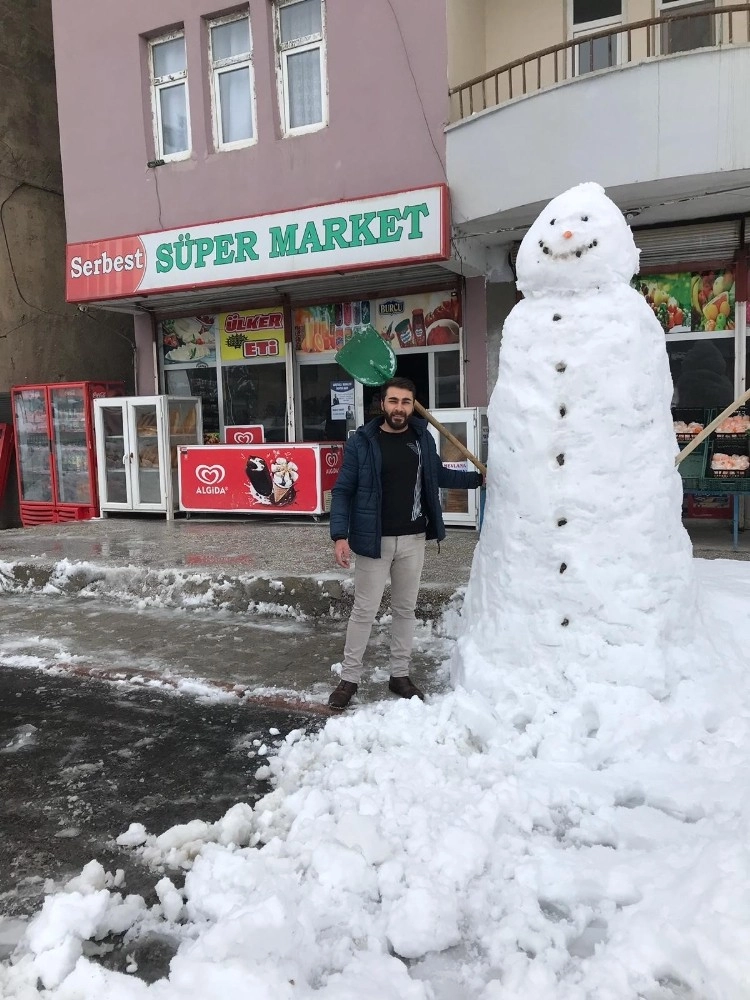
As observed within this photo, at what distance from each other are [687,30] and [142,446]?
8.65 meters

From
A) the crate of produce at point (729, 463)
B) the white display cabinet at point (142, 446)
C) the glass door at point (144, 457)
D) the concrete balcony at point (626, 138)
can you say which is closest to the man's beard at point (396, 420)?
the concrete balcony at point (626, 138)

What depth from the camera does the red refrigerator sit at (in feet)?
36.7

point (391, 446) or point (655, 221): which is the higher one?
Answer: point (655, 221)

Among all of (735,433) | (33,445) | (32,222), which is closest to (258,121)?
(32,222)

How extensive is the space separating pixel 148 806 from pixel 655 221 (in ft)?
26.0

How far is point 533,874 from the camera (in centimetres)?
252

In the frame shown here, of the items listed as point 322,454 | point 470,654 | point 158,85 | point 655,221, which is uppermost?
point 158,85

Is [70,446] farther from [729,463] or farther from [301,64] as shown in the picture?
[729,463]

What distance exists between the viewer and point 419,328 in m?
9.84

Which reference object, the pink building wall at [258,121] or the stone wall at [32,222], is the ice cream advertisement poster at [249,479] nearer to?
the pink building wall at [258,121]

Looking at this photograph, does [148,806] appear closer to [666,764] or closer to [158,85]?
[666,764]

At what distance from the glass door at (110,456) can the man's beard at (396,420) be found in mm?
7847

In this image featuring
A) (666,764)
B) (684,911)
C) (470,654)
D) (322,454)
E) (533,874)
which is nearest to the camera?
(684,911)

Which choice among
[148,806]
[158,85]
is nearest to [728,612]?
[148,806]
